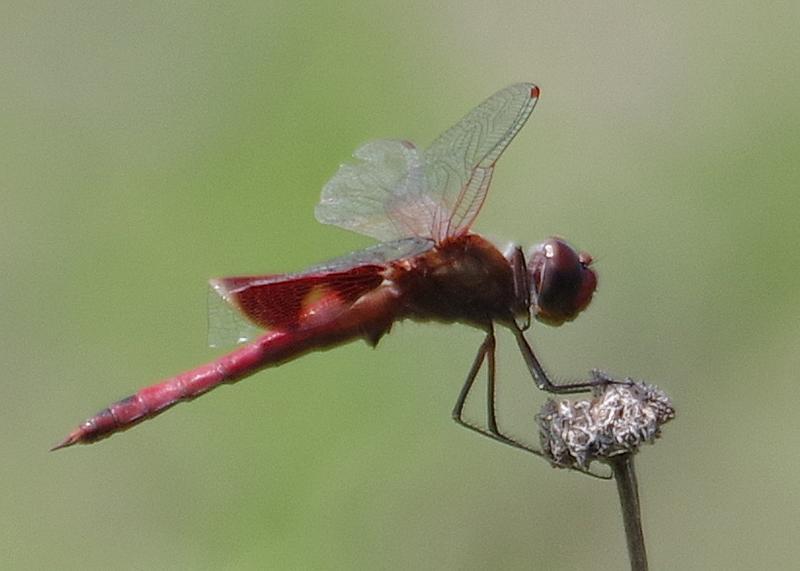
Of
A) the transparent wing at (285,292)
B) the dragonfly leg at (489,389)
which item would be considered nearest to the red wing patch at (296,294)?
the transparent wing at (285,292)

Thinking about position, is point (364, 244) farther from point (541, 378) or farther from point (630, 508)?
point (630, 508)

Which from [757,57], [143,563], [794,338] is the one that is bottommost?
[143,563]

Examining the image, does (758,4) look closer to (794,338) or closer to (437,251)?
(794,338)

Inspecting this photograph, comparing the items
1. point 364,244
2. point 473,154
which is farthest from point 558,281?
point 364,244

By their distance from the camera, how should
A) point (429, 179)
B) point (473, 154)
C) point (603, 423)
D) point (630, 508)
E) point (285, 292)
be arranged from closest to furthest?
point (630, 508), point (603, 423), point (285, 292), point (473, 154), point (429, 179)

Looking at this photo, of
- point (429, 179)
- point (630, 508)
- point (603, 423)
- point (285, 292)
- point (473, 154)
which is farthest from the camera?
point (429, 179)

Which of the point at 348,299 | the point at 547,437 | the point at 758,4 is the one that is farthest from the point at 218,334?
the point at 758,4

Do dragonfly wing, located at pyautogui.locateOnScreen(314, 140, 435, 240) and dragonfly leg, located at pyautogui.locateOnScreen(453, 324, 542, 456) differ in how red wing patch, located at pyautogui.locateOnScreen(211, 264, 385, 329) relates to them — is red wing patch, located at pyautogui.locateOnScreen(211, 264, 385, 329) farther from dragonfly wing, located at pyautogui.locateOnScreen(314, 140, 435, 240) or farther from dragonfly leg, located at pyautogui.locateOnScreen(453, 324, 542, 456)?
dragonfly leg, located at pyautogui.locateOnScreen(453, 324, 542, 456)
